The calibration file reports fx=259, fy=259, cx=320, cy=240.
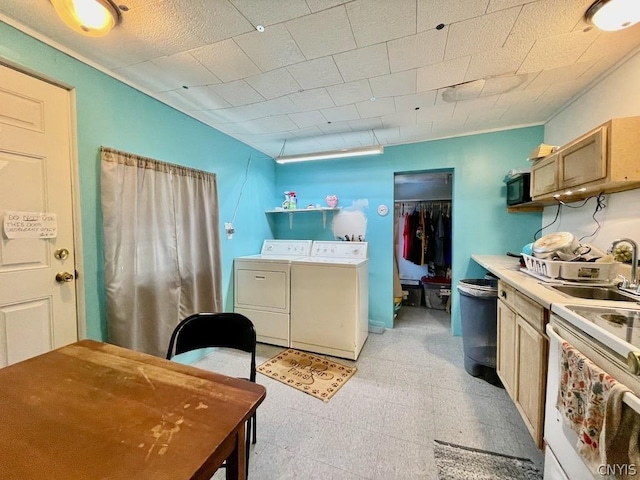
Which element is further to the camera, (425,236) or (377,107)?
(425,236)

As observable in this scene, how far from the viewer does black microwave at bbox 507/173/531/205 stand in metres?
2.52

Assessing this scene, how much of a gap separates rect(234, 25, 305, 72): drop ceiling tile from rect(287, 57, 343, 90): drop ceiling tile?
2.9 inches

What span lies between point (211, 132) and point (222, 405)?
2.75 metres

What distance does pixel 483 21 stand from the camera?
4.55ft

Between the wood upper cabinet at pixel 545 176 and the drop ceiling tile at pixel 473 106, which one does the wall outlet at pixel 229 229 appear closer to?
the drop ceiling tile at pixel 473 106

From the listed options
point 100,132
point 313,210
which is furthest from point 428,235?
point 100,132

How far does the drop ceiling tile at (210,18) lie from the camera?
4.28ft

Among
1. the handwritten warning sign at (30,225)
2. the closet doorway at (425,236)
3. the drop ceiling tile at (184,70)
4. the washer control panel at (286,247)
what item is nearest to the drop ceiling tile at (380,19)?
the drop ceiling tile at (184,70)

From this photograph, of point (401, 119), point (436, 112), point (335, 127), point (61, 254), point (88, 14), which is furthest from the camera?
point (335, 127)

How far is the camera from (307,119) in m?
2.67

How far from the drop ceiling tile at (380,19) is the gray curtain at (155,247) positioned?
6.00 feet

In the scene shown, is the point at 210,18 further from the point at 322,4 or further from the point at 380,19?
the point at 380,19

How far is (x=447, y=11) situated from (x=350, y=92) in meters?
0.90

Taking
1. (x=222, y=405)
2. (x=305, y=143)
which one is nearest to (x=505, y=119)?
(x=305, y=143)
